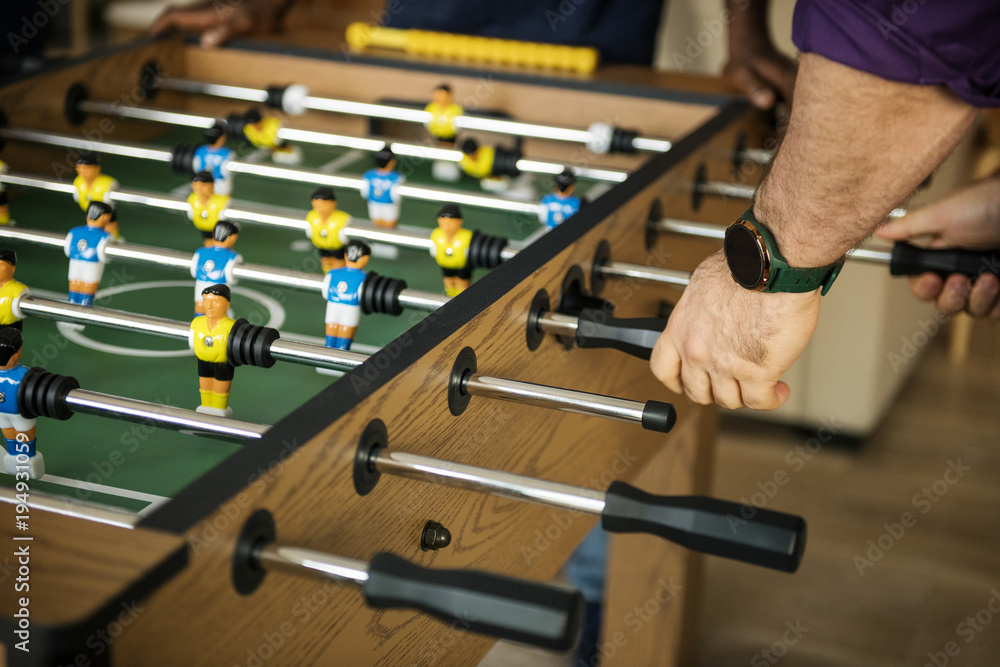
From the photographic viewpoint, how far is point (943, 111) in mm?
923

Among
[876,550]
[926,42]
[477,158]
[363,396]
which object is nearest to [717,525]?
[363,396]

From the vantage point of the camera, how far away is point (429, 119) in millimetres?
1711

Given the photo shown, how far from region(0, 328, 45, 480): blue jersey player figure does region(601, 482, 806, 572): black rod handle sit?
0.53 meters

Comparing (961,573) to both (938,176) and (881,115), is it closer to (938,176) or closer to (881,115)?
(938,176)

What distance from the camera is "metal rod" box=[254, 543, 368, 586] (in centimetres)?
65

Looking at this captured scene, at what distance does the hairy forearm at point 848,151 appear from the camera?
3.00 feet

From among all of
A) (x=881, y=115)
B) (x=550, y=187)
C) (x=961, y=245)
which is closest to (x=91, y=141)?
(x=550, y=187)

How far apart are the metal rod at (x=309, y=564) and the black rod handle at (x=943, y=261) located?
0.91m

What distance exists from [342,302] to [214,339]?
166 millimetres

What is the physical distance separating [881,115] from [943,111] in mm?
63

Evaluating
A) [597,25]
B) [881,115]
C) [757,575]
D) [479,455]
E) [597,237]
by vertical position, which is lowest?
[757,575]

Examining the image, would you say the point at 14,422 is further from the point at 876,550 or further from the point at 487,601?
the point at 876,550

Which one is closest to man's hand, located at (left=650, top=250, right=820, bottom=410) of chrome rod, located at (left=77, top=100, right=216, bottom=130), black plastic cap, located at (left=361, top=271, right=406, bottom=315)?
black plastic cap, located at (left=361, top=271, right=406, bottom=315)

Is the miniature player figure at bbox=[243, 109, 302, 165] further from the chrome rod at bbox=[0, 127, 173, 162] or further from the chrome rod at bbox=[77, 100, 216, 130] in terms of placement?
the chrome rod at bbox=[0, 127, 173, 162]
